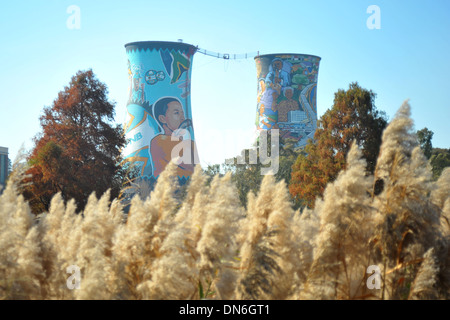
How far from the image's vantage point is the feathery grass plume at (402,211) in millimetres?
5211

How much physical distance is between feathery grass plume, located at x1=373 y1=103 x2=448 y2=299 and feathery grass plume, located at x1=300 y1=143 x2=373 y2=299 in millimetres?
179

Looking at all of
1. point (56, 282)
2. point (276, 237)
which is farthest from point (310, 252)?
point (56, 282)

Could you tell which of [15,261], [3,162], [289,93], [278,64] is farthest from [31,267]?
[289,93]

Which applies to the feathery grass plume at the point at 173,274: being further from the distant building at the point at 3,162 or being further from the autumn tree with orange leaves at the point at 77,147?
the distant building at the point at 3,162

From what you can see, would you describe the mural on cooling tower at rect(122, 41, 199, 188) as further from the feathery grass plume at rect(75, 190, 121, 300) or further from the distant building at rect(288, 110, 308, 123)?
the feathery grass plume at rect(75, 190, 121, 300)

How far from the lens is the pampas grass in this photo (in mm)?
4715

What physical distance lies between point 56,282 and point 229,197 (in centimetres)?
165

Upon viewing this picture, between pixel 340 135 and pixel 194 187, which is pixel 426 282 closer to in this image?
pixel 194 187

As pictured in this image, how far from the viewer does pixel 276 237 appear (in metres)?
5.30

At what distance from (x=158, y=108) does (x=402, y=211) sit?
103ft

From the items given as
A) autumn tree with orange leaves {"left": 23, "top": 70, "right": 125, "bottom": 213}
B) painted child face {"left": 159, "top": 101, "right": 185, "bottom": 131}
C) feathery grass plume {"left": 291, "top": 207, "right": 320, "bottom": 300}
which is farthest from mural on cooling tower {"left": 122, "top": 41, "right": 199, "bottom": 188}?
feathery grass plume {"left": 291, "top": 207, "right": 320, "bottom": 300}

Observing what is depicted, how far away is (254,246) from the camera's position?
511cm

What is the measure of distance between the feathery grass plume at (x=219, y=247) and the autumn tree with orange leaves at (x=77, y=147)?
38.4ft
